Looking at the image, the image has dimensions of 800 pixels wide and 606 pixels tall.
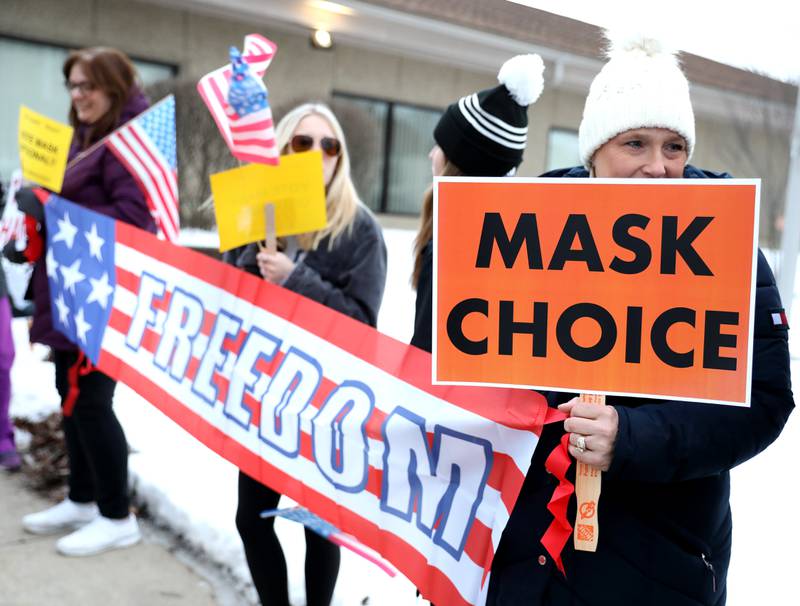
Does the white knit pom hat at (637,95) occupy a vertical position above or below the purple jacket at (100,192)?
above

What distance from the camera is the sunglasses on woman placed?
2623 mm

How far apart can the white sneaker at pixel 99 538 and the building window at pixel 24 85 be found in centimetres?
762

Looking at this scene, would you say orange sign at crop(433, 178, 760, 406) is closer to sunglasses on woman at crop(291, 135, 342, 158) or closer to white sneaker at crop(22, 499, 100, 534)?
sunglasses on woman at crop(291, 135, 342, 158)

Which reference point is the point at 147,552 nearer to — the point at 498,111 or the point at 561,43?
the point at 498,111

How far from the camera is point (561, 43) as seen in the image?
12086 mm

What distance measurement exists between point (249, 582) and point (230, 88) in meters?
Answer: 1.85

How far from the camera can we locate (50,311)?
3.35m

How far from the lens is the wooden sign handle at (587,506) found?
1.41 m

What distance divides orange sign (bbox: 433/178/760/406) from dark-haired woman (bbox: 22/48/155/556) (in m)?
2.14

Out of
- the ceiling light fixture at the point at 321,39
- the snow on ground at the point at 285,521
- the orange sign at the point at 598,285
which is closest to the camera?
the orange sign at the point at 598,285

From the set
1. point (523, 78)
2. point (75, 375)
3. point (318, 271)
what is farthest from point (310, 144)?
point (75, 375)

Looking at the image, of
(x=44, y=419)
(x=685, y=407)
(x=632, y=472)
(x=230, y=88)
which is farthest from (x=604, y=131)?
(x=44, y=419)

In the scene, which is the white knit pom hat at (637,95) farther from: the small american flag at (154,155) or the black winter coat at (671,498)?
the small american flag at (154,155)

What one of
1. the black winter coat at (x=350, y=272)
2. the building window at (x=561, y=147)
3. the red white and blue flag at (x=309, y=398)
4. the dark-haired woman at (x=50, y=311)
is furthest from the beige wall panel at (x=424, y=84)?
the black winter coat at (x=350, y=272)
